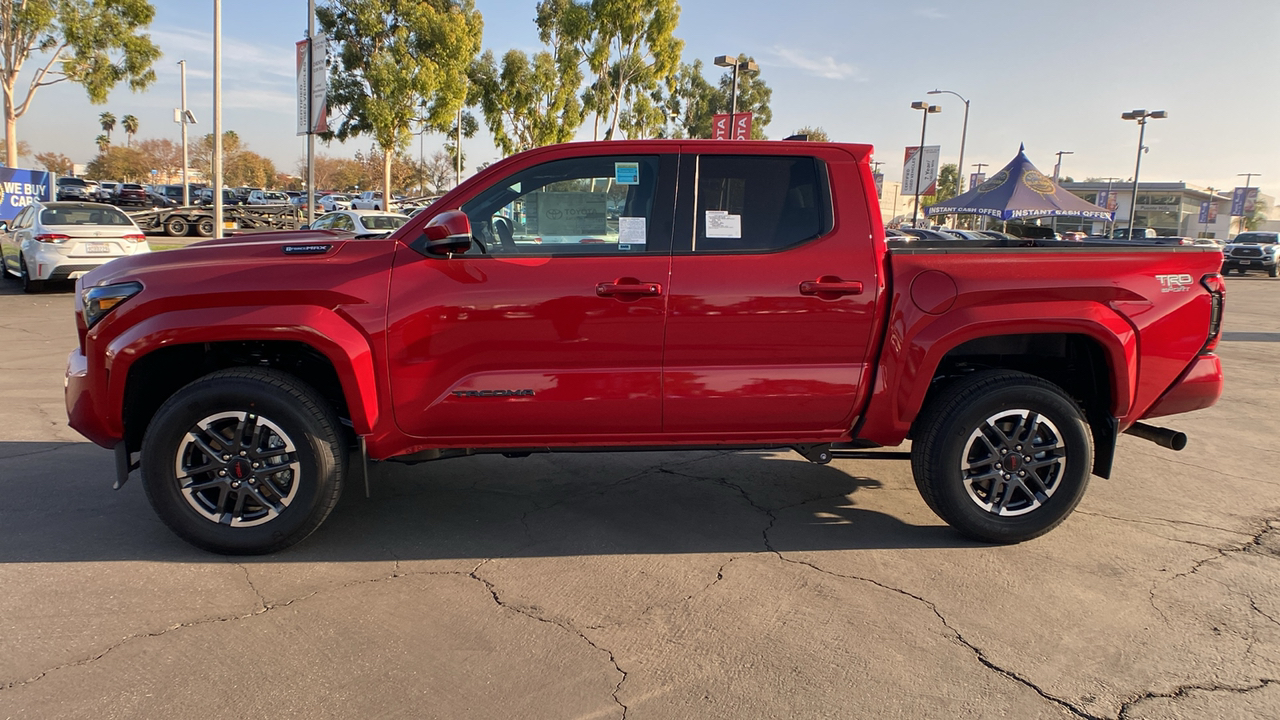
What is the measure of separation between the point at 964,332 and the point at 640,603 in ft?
6.44

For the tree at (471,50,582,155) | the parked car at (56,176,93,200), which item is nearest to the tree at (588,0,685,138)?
the tree at (471,50,582,155)

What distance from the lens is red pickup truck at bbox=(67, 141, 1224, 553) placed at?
3645 millimetres

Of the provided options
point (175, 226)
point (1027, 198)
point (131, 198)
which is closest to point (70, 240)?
point (175, 226)

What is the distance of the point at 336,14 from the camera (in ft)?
81.3

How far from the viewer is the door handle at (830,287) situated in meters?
3.76

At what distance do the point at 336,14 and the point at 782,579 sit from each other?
2610 cm

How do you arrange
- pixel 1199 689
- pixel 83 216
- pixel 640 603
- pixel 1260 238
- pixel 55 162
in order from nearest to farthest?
pixel 1199 689 → pixel 640 603 → pixel 83 216 → pixel 1260 238 → pixel 55 162

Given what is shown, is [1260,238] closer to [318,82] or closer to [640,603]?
[318,82]

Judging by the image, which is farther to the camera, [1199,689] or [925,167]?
[925,167]

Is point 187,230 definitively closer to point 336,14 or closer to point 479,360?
point 336,14

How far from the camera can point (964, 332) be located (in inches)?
149

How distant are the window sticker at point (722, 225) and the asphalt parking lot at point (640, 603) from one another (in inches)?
61.3

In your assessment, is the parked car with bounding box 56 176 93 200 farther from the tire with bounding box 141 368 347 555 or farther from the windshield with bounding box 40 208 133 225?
the tire with bounding box 141 368 347 555

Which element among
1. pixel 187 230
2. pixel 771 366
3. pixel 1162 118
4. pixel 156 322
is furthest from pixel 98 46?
pixel 1162 118
